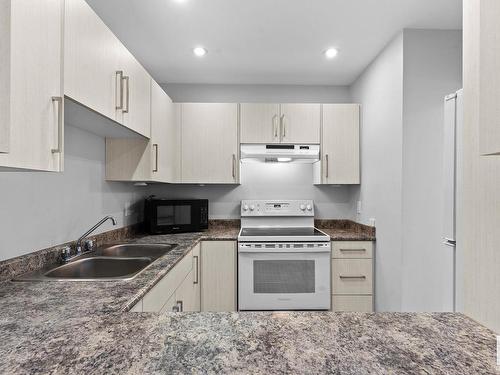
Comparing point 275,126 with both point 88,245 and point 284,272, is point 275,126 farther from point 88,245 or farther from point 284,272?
point 88,245

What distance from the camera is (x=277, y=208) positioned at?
3131mm

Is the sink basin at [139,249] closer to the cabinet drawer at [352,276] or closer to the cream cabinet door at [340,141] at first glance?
the cabinet drawer at [352,276]

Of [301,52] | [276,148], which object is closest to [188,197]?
[276,148]

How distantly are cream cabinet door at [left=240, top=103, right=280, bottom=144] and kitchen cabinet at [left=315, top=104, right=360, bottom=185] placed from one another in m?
0.51

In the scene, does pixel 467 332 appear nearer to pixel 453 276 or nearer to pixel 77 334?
pixel 77 334

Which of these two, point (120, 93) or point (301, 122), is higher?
point (301, 122)

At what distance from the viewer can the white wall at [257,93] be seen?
3182 mm

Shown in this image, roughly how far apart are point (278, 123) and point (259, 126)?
198 mm

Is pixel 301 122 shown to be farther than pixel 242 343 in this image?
Yes

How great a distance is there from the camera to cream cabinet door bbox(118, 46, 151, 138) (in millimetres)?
1659

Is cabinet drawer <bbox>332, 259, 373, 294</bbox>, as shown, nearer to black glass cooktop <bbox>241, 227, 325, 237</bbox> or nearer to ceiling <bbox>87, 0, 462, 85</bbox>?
black glass cooktop <bbox>241, 227, 325, 237</bbox>

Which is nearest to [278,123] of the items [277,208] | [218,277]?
[277,208]

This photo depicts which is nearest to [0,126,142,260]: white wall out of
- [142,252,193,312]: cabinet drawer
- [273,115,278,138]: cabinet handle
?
[142,252,193,312]: cabinet drawer

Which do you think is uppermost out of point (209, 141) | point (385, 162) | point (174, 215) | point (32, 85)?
point (209, 141)
